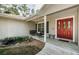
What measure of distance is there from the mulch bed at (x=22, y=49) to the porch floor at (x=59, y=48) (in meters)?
0.22

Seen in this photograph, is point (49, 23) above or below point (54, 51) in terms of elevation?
above

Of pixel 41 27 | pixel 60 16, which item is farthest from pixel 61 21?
pixel 41 27

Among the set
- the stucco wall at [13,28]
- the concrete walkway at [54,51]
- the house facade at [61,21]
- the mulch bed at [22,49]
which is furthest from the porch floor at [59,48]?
the stucco wall at [13,28]

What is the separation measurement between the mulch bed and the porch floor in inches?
8.5

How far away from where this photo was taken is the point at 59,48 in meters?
4.24

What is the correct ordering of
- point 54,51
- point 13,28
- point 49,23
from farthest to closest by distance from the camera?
point 49,23 < point 13,28 < point 54,51

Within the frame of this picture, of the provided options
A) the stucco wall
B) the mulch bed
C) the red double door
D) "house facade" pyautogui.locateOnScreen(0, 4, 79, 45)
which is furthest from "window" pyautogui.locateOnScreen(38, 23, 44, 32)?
the red double door

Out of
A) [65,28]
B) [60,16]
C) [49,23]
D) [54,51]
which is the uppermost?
[60,16]

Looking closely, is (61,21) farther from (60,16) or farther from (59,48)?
(59,48)

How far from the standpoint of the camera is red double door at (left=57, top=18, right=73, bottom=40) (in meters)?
4.70

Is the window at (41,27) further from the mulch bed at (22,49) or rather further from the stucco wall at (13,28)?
the mulch bed at (22,49)

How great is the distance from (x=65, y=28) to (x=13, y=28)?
6.50 ft

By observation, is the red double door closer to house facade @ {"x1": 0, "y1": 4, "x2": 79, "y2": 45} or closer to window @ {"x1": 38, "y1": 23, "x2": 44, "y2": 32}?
house facade @ {"x1": 0, "y1": 4, "x2": 79, "y2": 45}
